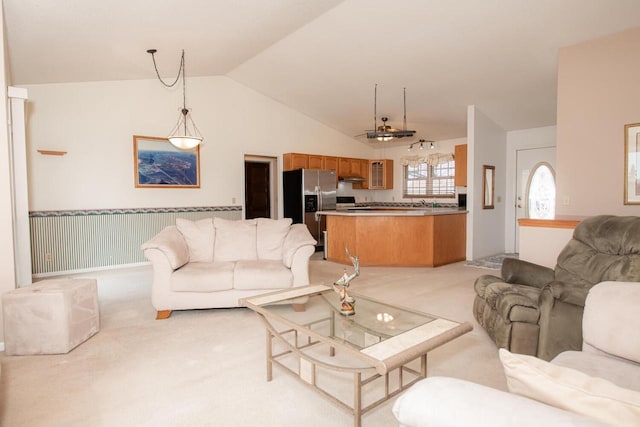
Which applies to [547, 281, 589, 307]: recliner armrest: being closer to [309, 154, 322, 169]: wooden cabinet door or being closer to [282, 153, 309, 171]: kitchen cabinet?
[282, 153, 309, 171]: kitchen cabinet

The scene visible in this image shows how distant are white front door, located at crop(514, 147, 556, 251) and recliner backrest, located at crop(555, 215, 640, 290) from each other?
457 centimetres

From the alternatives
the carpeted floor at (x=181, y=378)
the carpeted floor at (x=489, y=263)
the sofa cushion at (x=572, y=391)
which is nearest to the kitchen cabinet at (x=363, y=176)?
the carpeted floor at (x=489, y=263)

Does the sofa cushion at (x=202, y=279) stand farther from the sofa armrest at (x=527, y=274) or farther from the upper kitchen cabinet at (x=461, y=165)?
the upper kitchen cabinet at (x=461, y=165)

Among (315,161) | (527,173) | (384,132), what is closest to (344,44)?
(384,132)

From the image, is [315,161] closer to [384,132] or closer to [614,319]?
[384,132]

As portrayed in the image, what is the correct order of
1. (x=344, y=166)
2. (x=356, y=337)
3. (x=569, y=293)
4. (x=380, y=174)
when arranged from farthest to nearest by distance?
(x=380, y=174) → (x=344, y=166) → (x=569, y=293) → (x=356, y=337)

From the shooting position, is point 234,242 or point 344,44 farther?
point 344,44

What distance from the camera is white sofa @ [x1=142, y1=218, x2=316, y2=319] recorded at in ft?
11.5

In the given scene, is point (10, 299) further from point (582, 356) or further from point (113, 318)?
point (582, 356)

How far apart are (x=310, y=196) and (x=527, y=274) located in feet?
16.0

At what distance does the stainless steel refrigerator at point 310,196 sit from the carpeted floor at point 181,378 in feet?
12.8

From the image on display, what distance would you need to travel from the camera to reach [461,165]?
23.6 ft

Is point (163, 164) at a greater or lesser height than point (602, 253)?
greater

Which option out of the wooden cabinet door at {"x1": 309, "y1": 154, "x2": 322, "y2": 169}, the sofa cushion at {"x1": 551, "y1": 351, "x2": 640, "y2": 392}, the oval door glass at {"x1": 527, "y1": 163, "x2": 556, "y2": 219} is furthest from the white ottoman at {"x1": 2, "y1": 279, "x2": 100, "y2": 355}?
the oval door glass at {"x1": 527, "y1": 163, "x2": 556, "y2": 219}
